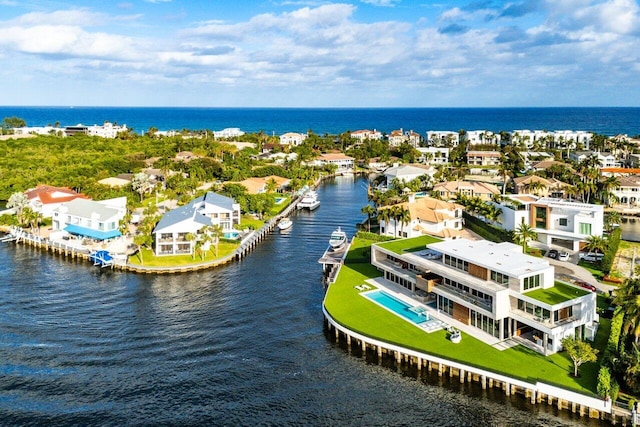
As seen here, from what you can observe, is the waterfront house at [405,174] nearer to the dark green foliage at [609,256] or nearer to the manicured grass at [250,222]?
the manicured grass at [250,222]

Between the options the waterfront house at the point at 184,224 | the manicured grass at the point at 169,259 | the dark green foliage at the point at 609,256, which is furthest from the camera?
the waterfront house at the point at 184,224

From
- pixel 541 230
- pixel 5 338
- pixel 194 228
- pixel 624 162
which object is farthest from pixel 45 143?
pixel 624 162

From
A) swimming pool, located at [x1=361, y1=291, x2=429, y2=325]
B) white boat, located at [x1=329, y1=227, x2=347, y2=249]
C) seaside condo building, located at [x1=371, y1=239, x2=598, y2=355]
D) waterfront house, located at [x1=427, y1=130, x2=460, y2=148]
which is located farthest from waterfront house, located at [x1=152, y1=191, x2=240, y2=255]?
waterfront house, located at [x1=427, y1=130, x2=460, y2=148]

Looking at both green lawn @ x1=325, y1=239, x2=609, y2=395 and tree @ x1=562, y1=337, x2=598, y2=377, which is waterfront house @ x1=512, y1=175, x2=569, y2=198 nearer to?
green lawn @ x1=325, y1=239, x2=609, y2=395

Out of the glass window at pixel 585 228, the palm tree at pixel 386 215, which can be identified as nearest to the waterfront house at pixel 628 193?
the glass window at pixel 585 228

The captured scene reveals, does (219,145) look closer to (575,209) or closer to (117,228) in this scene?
(117,228)

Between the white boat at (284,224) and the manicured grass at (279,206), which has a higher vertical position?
the manicured grass at (279,206)

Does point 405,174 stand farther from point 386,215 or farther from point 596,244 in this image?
point 596,244
